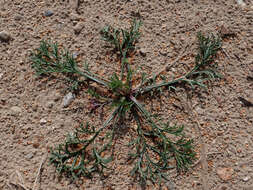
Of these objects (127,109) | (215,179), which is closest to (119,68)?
(127,109)

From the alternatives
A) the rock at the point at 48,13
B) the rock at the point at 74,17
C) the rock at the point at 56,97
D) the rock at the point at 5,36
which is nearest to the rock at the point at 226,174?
the rock at the point at 56,97

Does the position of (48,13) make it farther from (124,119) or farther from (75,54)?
(124,119)

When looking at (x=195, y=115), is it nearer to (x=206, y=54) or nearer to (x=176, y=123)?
(x=176, y=123)

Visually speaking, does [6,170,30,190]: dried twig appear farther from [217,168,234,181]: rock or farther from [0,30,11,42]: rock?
[217,168,234,181]: rock

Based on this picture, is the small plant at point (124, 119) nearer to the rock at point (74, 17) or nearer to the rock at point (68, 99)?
the rock at point (68, 99)

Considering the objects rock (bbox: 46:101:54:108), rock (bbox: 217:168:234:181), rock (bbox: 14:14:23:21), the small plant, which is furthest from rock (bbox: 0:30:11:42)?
rock (bbox: 217:168:234:181)

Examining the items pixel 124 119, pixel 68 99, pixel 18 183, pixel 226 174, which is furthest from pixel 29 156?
pixel 226 174
